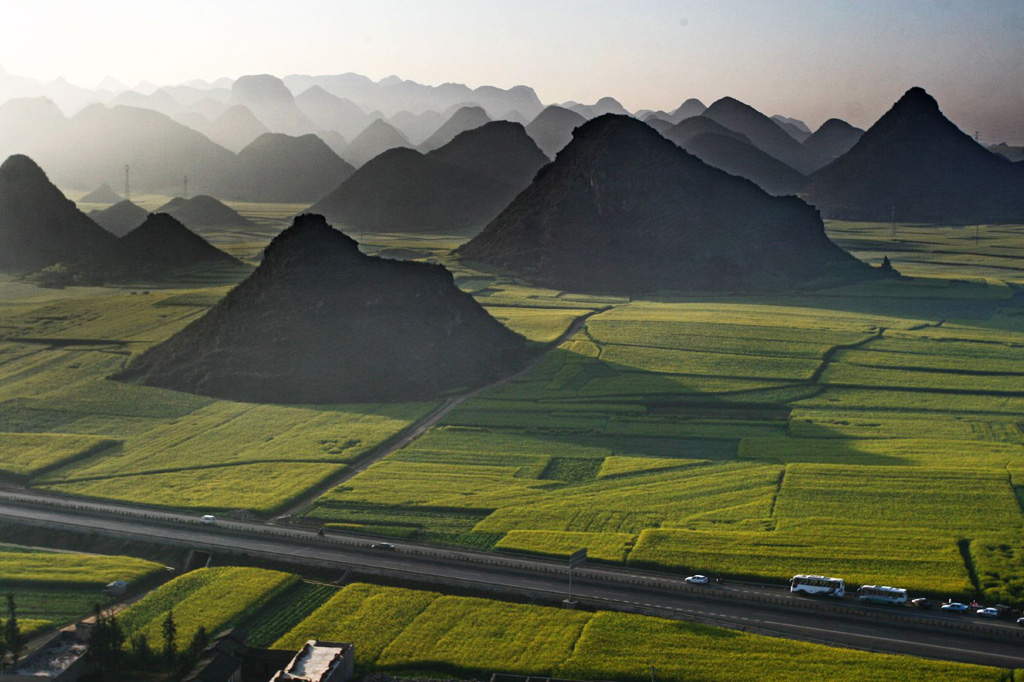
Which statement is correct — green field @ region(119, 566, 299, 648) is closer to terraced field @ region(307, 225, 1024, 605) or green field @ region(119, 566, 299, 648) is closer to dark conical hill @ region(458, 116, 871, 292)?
terraced field @ region(307, 225, 1024, 605)

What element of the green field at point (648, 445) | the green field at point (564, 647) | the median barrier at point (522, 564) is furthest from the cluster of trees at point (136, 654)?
the green field at point (648, 445)

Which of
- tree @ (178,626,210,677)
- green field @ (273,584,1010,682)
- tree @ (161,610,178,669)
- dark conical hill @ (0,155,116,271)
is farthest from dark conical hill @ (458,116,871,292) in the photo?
tree @ (161,610,178,669)

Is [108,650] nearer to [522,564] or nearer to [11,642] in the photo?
[11,642]

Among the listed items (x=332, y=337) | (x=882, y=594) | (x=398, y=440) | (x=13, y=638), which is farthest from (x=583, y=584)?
(x=332, y=337)

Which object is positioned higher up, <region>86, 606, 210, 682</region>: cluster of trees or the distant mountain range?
the distant mountain range

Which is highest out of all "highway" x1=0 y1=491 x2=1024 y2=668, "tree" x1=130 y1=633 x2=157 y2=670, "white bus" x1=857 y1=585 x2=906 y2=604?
"white bus" x1=857 y1=585 x2=906 y2=604

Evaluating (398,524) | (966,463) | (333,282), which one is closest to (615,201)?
(333,282)

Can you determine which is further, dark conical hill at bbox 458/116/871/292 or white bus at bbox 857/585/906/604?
dark conical hill at bbox 458/116/871/292
